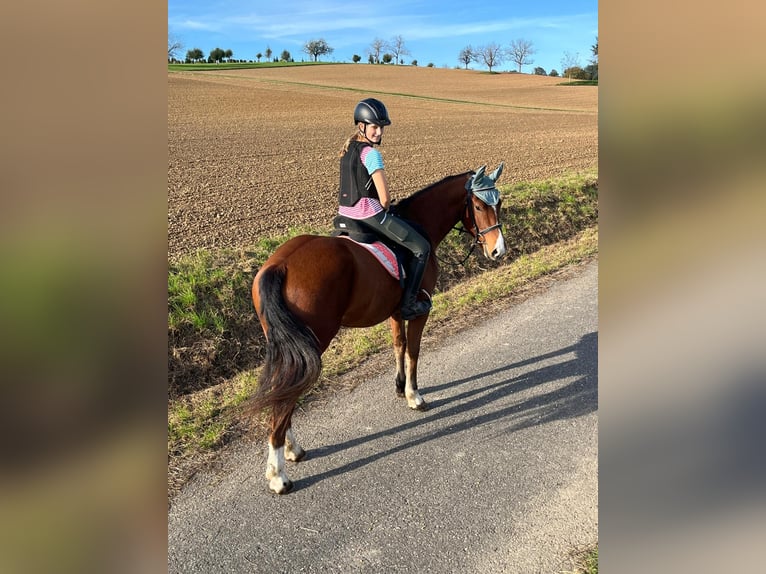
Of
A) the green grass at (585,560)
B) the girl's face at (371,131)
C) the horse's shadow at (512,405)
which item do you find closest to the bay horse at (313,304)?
the horse's shadow at (512,405)

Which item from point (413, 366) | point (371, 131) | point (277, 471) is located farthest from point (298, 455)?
point (371, 131)

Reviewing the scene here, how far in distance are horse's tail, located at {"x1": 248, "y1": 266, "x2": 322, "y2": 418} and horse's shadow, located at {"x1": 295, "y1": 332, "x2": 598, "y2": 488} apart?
896 millimetres

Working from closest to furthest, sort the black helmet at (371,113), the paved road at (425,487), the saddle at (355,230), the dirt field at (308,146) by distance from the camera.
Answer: the paved road at (425,487)
the black helmet at (371,113)
the saddle at (355,230)
the dirt field at (308,146)

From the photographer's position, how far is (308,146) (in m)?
24.5

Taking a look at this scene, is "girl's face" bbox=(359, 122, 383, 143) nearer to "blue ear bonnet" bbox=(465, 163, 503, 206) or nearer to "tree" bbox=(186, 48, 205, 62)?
"blue ear bonnet" bbox=(465, 163, 503, 206)

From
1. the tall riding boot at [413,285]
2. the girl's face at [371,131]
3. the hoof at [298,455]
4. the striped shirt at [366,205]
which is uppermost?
the girl's face at [371,131]

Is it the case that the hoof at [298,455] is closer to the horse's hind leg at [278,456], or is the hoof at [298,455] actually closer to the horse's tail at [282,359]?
the horse's hind leg at [278,456]

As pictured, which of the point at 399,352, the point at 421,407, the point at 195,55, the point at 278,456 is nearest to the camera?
the point at 278,456

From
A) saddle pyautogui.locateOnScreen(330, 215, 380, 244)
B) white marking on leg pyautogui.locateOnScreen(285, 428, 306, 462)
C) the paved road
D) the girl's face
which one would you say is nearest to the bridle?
saddle pyautogui.locateOnScreen(330, 215, 380, 244)

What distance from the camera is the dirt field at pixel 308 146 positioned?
39.4ft

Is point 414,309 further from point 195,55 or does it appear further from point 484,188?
point 195,55

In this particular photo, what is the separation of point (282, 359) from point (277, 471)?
926mm

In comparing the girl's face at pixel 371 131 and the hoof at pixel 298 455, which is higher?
the girl's face at pixel 371 131
